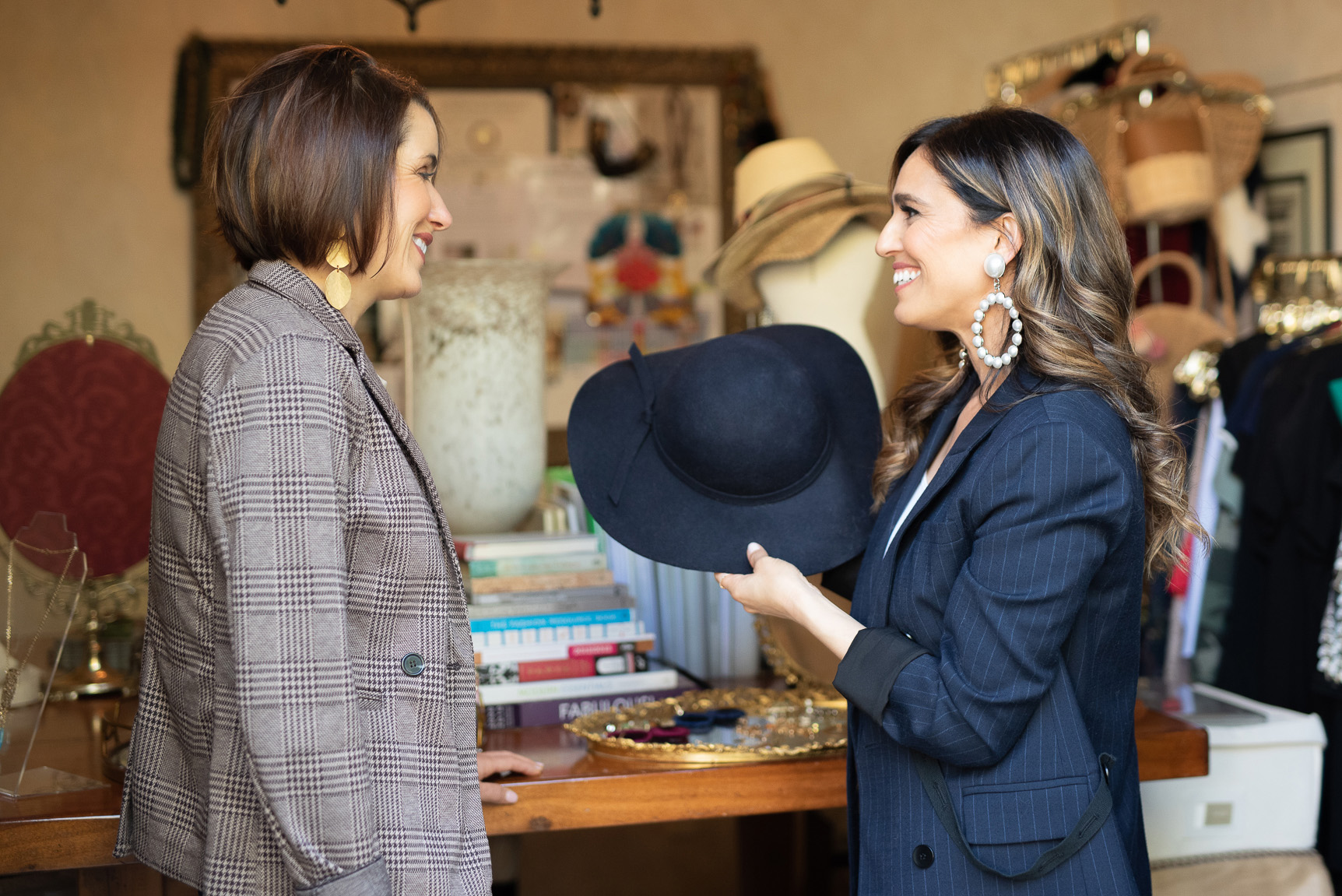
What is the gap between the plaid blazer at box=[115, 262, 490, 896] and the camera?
3.50ft

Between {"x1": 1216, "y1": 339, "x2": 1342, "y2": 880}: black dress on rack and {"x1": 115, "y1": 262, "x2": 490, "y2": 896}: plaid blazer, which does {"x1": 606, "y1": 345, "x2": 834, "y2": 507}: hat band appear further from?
{"x1": 1216, "y1": 339, "x2": 1342, "y2": 880}: black dress on rack

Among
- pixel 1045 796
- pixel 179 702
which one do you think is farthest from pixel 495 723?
pixel 1045 796

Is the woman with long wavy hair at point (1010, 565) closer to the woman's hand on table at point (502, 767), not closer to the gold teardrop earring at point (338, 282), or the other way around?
the woman's hand on table at point (502, 767)

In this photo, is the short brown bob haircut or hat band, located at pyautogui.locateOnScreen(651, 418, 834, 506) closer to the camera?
the short brown bob haircut

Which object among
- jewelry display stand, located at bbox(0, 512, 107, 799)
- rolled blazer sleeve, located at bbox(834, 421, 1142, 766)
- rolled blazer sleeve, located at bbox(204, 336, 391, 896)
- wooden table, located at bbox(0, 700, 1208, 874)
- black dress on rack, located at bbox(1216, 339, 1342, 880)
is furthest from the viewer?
black dress on rack, located at bbox(1216, 339, 1342, 880)

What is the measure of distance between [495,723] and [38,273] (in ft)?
9.70

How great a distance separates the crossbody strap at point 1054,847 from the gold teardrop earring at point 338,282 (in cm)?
83

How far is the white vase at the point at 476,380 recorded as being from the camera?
2.05 metres

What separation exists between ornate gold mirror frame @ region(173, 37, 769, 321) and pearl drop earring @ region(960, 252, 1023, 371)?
3002 mm

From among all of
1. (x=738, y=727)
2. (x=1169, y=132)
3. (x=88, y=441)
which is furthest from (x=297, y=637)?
(x=1169, y=132)

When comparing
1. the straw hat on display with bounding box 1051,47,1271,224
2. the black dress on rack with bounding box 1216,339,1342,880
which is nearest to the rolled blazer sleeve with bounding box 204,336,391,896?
the black dress on rack with bounding box 1216,339,1342,880

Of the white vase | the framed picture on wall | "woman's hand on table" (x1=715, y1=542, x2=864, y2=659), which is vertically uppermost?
the framed picture on wall

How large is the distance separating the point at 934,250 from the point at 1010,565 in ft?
1.34

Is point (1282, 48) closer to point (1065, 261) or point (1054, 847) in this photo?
point (1065, 261)
